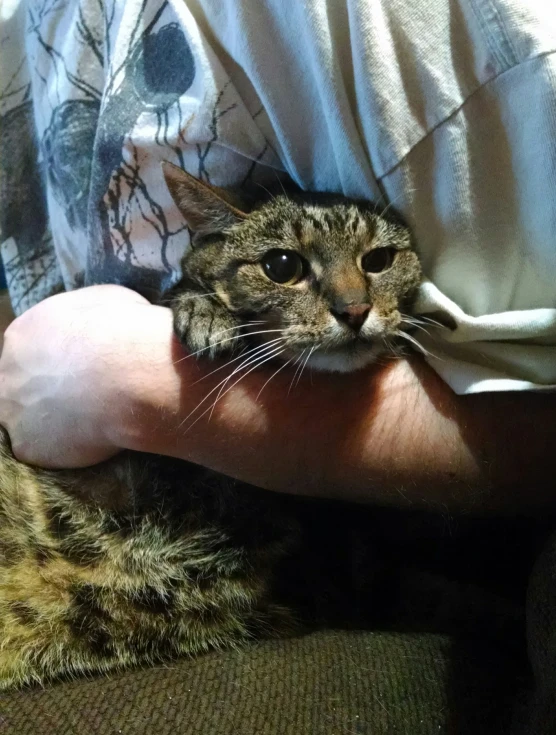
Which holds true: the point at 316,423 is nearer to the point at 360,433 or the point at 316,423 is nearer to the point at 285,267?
the point at 360,433

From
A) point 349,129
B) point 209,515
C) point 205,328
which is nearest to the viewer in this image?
point 349,129

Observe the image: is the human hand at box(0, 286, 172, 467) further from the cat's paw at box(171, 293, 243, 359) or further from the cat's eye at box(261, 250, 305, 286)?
the cat's eye at box(261, 250, 305, 286)

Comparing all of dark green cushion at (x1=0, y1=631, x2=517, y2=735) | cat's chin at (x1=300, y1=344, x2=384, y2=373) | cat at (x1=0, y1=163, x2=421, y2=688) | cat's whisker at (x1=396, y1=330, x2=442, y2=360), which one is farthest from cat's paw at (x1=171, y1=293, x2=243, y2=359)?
dark green cushion at (x1=0, y1=631, x2=517, y2=735)

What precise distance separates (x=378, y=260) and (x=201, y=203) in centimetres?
27

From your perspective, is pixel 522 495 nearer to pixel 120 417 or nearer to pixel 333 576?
pixel 333 576

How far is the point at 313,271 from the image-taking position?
0.78 meters

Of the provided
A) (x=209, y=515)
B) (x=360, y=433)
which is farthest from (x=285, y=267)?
(x=209, y=515)

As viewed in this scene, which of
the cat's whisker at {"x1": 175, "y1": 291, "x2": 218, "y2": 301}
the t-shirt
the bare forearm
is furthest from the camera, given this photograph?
the cat's whisker at {"x1": 175, "y1": 291, "x2": 218, "y2": 301}

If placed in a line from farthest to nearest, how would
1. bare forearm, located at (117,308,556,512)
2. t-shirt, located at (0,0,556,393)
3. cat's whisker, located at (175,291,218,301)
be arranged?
cat's whisker, located at (175,291,218,301)
bare forearm, located at (117,308,556,512)
t-shirt, located at (0,0,556,393)

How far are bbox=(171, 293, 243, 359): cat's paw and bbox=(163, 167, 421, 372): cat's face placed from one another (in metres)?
0.03

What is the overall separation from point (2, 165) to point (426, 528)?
101 cm

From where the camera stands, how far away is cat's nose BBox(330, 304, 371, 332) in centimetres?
72

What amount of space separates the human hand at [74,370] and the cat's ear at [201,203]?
0.48 ft

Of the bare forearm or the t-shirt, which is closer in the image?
the t-shirt
